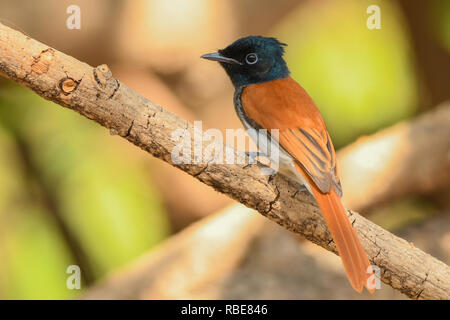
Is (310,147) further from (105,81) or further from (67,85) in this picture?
(67,85)

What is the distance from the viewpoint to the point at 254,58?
2.64 metres

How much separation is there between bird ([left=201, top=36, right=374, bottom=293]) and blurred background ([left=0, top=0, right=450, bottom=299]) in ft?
5.79

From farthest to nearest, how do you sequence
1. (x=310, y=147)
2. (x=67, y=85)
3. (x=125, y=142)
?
(x=125, y=142) < (x=310, y=147) < (x=67, y=85)

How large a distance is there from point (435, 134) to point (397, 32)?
1.40 metres

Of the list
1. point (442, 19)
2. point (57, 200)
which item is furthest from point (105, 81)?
point (442, 19)

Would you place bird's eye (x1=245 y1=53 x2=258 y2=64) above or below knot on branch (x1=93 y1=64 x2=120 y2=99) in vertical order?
above

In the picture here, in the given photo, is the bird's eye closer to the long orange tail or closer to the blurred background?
the long orange tail

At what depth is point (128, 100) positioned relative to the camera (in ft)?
6.78

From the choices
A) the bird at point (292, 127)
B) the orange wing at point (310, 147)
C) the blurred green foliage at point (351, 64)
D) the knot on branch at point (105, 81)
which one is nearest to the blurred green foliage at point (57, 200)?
the blurred green foliage at point (351, 64)

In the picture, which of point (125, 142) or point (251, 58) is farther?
point (125, 142)

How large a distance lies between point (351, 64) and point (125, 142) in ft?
7.58

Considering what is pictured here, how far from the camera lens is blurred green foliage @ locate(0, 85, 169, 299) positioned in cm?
434

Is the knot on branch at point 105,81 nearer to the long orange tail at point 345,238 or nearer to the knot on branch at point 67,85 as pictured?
the knot on branch at point 67,85

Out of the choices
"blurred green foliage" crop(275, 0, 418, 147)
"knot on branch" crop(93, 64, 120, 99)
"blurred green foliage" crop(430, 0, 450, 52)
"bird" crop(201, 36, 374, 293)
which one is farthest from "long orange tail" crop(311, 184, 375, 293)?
"blurred green foliage" crop(430, 0, 450, 52)
